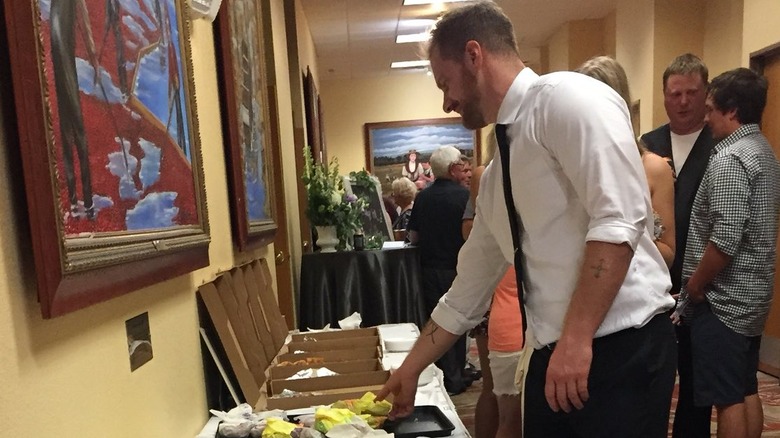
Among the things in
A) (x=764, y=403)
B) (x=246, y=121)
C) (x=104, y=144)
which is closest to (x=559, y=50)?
(x=764, y=403)

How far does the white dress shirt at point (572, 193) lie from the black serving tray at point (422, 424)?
27 cm

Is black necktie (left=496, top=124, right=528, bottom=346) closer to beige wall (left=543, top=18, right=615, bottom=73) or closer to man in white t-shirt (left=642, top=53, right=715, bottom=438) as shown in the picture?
man in white t-shirt (left=642, top=53, right=715, bottom=438)

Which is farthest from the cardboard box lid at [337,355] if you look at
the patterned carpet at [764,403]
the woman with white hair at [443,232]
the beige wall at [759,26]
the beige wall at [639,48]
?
the beige wall at [639,48]

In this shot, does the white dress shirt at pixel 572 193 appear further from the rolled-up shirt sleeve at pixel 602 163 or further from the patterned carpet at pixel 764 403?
the patterned carpet at pixel 764 403

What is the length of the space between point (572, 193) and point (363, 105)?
7590 mm

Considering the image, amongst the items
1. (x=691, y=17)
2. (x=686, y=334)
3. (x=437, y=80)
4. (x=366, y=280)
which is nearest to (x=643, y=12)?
(x=691, y=17)

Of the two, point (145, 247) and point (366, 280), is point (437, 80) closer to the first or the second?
point (145, 247)

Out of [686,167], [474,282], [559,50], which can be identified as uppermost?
[559,50]

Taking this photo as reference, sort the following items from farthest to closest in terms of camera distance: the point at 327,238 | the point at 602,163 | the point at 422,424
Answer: the point at 327,238 < the point at 422,424 < the point at 602,163

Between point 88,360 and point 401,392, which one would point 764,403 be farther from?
point 88,360

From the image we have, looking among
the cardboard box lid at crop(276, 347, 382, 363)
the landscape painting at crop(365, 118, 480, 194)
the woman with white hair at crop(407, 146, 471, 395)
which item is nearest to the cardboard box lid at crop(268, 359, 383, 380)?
the cardboard box lid at crop(276, 347, 382, 363)

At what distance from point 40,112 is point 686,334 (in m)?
2.09

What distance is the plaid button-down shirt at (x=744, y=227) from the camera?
1.92m

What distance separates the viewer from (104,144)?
34.3 inches
